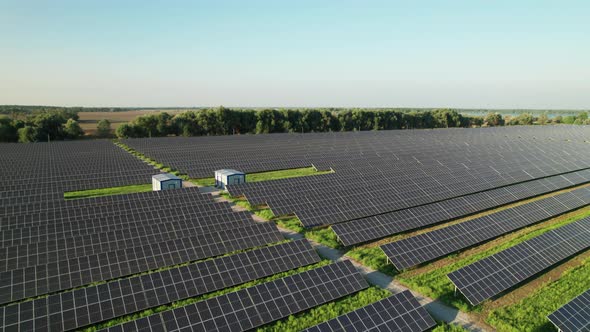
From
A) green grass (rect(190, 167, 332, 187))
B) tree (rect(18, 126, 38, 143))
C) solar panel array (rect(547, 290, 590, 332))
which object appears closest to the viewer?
solar panel array (rect(547, 290, 590, 332))

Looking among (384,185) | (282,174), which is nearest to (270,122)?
(282,174)

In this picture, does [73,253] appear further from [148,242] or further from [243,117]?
[243,117]

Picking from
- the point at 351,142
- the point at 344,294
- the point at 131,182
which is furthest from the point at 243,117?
the point at 344,294

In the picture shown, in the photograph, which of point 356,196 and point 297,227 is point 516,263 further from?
point 297,227

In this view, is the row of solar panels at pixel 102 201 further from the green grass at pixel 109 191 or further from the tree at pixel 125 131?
the tree at pixel 125 131

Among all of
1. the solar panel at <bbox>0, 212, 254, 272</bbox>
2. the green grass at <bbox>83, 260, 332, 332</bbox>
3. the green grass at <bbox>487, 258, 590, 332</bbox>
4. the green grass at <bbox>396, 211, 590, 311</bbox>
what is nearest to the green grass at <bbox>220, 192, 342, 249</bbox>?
the solar panel at <bbox>0, 212, 254, 272</bbox>

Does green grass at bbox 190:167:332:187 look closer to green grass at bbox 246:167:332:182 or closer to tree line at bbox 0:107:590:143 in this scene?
green grass at bbox 246:167:332:182
